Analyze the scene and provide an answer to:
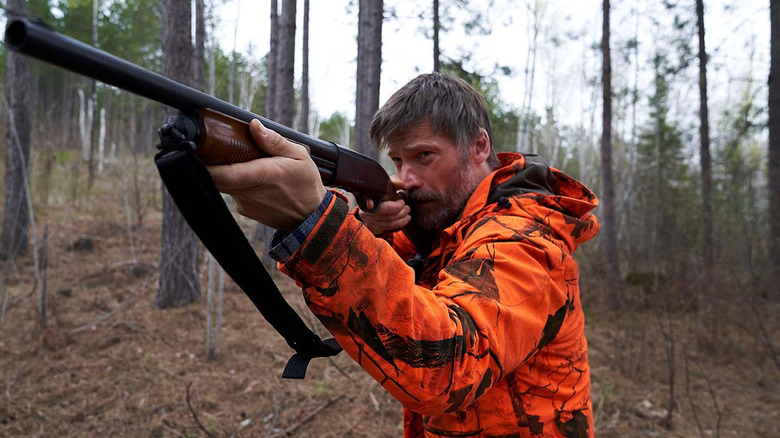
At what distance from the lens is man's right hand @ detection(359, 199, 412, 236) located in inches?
77.4

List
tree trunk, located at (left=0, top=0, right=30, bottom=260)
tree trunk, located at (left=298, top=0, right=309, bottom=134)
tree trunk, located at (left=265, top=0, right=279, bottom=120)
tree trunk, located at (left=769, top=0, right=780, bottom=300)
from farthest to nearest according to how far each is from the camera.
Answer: tree trunk, located at (left=298, top=0, right=309, bottom=134) → tree trunk, located at (left=265, top=0, right=279, bottom=120) → tree trunk, located at (left=769, top=0, right=780, bottom=300) → tree trunk, located at (left=0, top=0, right=30, bottom=260)

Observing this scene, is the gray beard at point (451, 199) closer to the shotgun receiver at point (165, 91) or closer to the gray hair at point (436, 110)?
the gray hair at point (436, 110)

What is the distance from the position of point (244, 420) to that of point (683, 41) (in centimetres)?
1425

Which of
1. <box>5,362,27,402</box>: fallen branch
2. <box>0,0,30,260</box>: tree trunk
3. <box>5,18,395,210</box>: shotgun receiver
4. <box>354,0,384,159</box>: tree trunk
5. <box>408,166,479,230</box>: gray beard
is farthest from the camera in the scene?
<box>0,0,30,260</box>: tree trunk

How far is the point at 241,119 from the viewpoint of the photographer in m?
1.12

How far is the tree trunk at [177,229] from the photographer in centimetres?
600

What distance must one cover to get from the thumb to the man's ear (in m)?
1.03

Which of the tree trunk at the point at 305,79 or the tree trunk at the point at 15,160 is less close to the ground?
the tree trunk at the point at 305,79

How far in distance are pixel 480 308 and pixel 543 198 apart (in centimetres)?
61

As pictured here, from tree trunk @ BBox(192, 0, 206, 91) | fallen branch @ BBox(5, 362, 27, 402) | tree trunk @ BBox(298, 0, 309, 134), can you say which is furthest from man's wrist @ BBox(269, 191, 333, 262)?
tree trunk @ BBox(298, 0, 309, 134)

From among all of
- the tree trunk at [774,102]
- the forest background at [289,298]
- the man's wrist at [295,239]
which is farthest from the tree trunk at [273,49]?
the tree trunk at [774,102]

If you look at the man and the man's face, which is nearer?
the man

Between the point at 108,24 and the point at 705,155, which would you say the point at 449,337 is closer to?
the point at 705,155

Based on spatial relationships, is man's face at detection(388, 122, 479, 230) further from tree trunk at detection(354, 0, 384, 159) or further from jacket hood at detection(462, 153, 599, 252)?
tree trunk at detection(354, 0, 384, 159)
